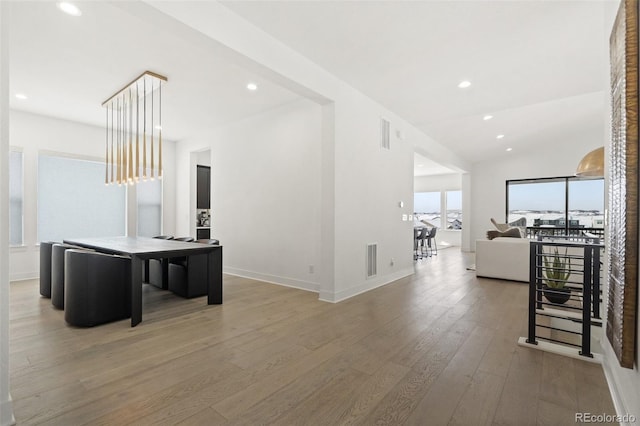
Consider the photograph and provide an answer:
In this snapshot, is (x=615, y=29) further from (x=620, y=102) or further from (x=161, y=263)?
(x=161, y=263)

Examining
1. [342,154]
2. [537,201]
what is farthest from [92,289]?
[537,201]

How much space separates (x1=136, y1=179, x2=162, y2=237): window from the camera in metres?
7.05

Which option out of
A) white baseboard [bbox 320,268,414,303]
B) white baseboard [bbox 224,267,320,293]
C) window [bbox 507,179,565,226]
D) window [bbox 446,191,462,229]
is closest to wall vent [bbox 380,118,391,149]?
white baseboard [bbox 320,268,414,303]

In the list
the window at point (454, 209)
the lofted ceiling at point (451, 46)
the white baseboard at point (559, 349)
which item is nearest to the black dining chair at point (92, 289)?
the lofted ceiling at point (451, 46)

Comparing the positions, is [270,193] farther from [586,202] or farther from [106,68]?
[586,202]

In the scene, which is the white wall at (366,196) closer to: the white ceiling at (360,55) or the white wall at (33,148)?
the white ceiling at (360,55)

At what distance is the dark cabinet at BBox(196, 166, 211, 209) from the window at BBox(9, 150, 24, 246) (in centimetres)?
318

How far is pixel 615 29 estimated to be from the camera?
1767 millimetres

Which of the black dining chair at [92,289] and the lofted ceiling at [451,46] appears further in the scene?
the black dining chair at [92,289]

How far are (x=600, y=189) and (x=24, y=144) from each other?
13651 millimetres

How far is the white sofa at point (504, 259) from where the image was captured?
17.5 feet

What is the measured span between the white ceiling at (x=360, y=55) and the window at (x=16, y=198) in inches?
37.9

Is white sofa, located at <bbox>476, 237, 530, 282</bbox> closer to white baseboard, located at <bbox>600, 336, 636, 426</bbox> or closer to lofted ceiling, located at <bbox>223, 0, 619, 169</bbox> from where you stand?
lofted ceiling, located at <bbox>223, 0, 619, 169</bbox>

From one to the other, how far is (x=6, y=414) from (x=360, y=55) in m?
4.01
